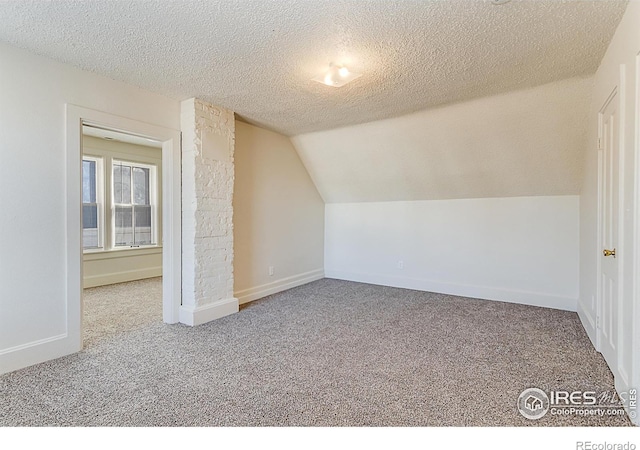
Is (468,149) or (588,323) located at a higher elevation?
(468,149)

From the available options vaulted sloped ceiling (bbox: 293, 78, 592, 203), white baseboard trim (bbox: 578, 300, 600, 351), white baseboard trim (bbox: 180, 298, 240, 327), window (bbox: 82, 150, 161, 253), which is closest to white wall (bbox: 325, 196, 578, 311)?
vaulted sloped ceiling (bbox: 293, 78, 592, 203)

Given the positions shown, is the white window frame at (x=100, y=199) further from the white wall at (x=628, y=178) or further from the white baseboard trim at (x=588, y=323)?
the white baseboard trim at (x=588, y=323)

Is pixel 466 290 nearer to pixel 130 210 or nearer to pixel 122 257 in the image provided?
pixel 122 257

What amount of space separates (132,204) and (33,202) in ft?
11.5

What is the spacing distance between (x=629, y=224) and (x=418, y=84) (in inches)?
75.1

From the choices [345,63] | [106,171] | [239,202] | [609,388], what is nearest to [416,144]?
[345,63]

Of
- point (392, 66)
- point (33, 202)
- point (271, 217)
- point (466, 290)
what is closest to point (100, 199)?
point (271, 217)

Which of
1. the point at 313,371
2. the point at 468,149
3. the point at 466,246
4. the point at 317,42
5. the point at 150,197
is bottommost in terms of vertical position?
the point at 313,371

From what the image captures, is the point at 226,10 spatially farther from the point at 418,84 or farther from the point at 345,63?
the point at 418,84

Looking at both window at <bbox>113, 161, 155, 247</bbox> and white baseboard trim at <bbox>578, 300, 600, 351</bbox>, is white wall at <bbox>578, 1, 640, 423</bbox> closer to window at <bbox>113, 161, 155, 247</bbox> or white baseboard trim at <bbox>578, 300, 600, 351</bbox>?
white baseboard trim at <bbox>578, 300, 600, 351</bbox>

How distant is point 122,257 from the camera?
17.9 ft

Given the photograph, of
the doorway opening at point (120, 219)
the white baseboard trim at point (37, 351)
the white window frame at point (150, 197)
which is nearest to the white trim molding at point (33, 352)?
the white baseboard trim at point (37, 351)

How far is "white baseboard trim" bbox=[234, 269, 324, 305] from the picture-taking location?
164 inches

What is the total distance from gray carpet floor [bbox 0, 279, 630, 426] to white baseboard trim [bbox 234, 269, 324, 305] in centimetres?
47
